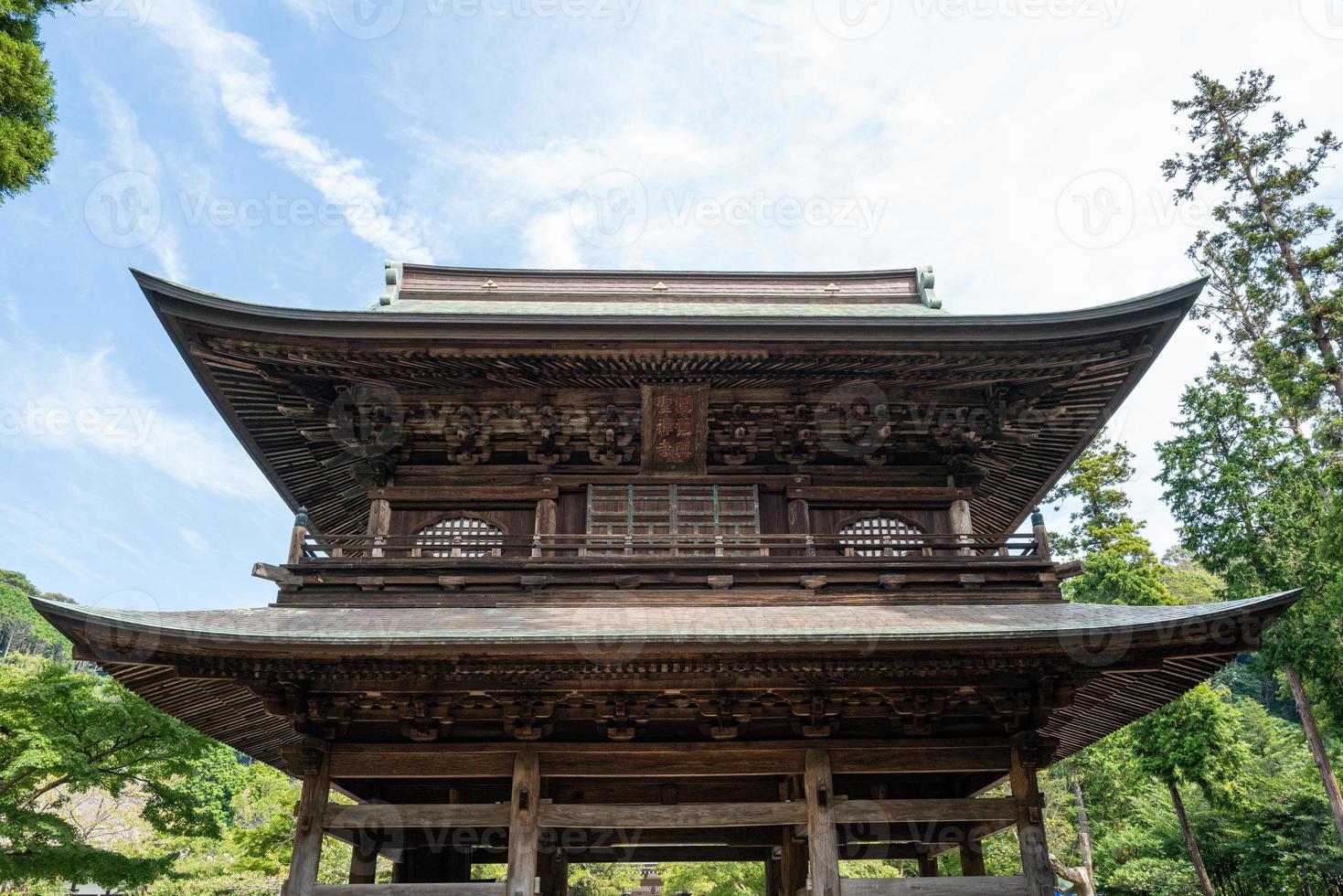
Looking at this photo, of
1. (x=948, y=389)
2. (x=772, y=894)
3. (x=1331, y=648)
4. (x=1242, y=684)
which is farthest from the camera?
(x=1242, y=684)

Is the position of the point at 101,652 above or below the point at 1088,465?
below

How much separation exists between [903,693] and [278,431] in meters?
10.4

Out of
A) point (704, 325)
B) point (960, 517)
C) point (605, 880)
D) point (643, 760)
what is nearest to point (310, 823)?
point (643, 760)

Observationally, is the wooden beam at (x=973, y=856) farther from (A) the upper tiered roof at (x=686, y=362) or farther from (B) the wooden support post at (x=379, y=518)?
(B) the wooden support post at (x=379, y=518)

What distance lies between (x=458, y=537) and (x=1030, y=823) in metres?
8.54

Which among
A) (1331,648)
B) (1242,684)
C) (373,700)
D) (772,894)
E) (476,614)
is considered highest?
(1242,684)

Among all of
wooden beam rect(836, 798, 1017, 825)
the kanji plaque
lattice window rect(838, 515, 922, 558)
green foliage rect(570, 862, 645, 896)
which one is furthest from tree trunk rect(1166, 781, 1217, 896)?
the kanji plaque

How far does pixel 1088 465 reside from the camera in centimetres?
4038

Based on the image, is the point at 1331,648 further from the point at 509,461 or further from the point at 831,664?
the point at 509,461

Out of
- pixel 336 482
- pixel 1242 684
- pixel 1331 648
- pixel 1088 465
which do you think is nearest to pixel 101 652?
pixel 336 482

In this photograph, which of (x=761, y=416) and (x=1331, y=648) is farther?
(x=1331, y=648)

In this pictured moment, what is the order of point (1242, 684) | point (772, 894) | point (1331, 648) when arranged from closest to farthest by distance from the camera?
point (772, 894), point (1331, 648), point (1242, 684)

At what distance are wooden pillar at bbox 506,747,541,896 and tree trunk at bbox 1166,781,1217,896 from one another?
2741 cm

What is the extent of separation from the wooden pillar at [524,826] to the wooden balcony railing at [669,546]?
105 inches
